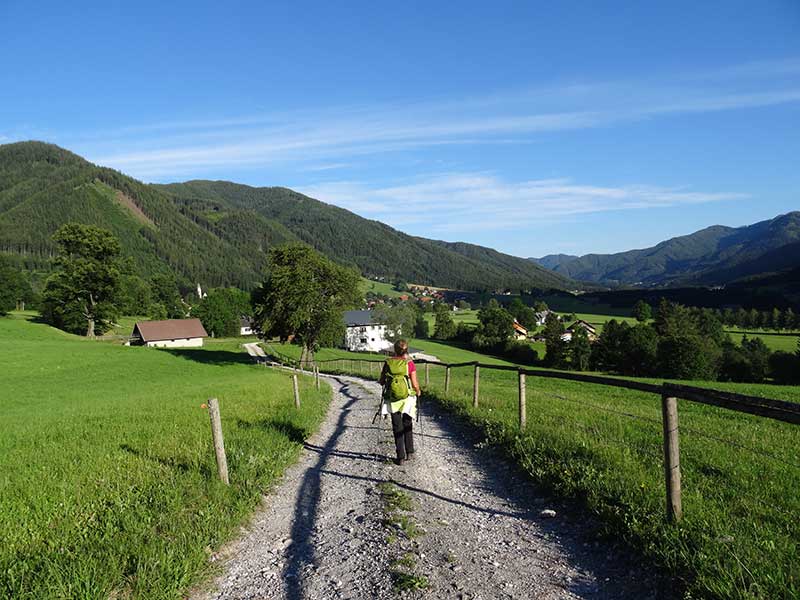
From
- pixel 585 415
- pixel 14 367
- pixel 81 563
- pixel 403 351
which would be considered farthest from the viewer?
pixel 14 367

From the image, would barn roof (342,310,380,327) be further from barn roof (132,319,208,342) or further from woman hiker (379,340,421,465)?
woman hiker (379,340,421,465)

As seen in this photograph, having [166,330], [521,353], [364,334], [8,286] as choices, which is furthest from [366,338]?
[8,286]

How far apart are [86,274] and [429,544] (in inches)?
2472

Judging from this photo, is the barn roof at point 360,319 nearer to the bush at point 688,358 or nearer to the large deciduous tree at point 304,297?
the bush at point 688,358

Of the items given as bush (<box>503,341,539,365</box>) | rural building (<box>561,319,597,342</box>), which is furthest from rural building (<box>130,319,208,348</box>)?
rural building (<box>561,319,597,342</box>)

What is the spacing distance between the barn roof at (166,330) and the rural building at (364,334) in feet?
118

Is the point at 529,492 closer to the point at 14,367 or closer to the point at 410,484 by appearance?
the point at 410,484

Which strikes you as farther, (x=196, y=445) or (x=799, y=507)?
(x=196, y=445)

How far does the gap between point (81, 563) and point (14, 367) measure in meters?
39.9

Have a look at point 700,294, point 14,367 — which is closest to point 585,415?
point 14,367

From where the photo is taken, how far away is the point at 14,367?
35438 mm

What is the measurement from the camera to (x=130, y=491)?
23.0ft

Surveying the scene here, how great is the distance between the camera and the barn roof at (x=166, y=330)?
85000 mm

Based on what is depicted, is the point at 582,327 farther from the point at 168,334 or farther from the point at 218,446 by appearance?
the point at 218,446
